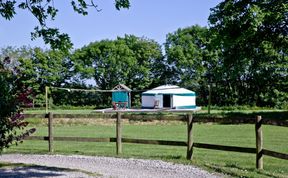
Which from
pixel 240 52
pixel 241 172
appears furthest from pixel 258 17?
pixel 241 172

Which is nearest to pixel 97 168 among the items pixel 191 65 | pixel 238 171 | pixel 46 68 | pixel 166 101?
pixel 238 171

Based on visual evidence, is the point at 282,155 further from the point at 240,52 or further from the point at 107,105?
the point at 107,105

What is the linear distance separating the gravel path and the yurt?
3909cm

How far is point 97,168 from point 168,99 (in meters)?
41.2

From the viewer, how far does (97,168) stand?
9.27 m

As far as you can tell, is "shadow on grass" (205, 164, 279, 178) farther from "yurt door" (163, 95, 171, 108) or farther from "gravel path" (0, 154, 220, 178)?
"yurt door" (163, 95, 171, 108)

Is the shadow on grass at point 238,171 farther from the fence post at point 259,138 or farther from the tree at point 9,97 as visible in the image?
the tree at point 9,97

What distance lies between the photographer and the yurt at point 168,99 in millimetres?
49812

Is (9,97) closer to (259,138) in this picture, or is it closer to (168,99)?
(259,138)

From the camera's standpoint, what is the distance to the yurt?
49812 mm

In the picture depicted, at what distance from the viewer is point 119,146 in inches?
454

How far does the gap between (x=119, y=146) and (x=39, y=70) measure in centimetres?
4919

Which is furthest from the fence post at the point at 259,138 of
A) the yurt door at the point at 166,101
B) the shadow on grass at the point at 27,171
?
the yurt door at the point at 166,101

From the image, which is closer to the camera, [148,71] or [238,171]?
[238,171]
